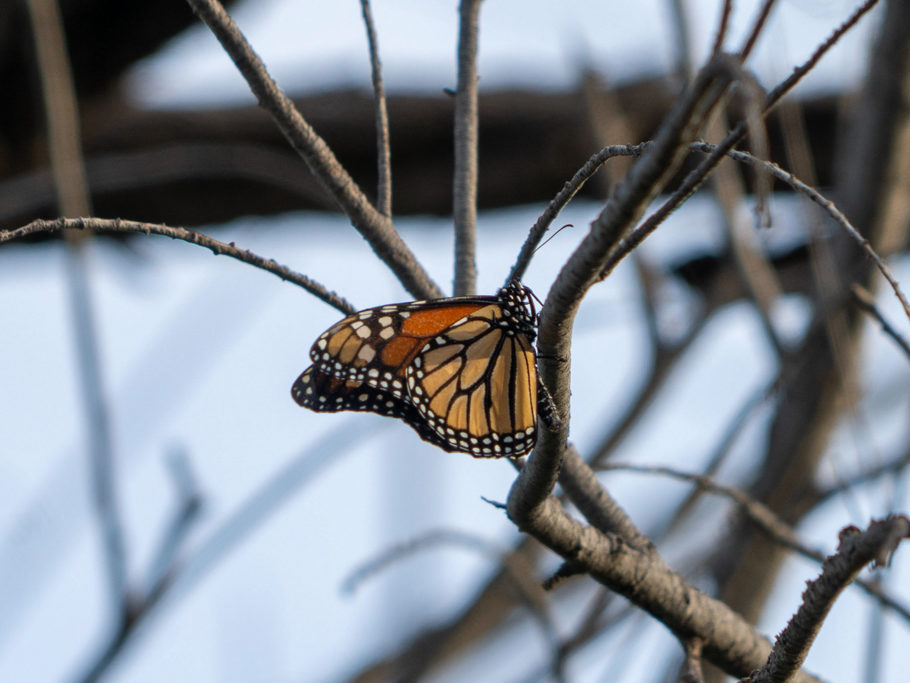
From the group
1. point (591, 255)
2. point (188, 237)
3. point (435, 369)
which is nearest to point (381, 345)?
point (435, 369)

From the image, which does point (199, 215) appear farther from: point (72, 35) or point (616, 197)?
point (616, 197)

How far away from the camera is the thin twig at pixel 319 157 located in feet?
2.71

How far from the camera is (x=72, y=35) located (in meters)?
2.89

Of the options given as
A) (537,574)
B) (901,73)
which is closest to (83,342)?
(537,574)

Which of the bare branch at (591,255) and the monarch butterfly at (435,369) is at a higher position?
the monarch butterfly at (435,369)

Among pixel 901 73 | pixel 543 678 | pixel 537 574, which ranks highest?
pixel 901 73

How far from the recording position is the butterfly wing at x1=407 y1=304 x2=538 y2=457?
3.96ft

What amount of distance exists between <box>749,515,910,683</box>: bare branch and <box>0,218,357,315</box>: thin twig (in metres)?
0.53

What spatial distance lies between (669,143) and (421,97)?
286 centimetres

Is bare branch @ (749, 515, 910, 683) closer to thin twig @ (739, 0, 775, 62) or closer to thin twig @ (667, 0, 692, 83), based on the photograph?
thin twig @ (739, 0, 775, 62)

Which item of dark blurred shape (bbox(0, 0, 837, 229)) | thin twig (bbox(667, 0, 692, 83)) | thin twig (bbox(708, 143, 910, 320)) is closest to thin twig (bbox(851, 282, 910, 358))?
thin twig (bbox(708, 143, 910, 320))

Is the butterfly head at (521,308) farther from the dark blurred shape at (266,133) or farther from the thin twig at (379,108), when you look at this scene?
the dark blurred shape at (266,133)

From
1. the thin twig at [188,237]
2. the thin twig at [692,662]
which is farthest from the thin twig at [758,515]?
the thin twig at [188,237]

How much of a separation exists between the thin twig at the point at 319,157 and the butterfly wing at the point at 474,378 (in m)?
→ 0.25
